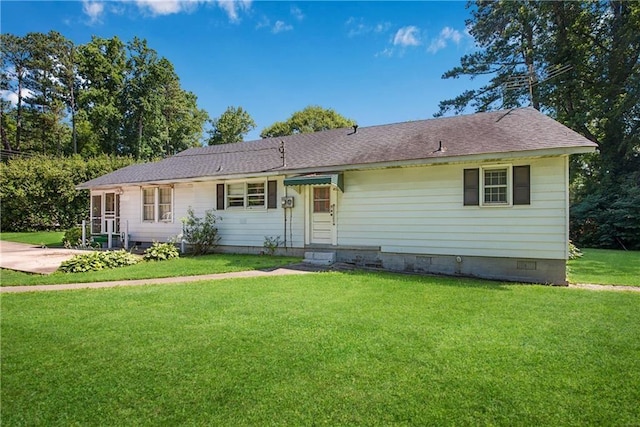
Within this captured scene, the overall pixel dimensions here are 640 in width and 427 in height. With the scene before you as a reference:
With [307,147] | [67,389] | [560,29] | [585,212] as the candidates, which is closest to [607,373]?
[67,389]

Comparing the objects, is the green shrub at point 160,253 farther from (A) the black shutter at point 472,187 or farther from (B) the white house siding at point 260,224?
(A) the black shutter at point 472,187

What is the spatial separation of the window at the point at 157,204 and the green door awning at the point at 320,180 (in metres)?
6.28

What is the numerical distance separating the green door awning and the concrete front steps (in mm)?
2019

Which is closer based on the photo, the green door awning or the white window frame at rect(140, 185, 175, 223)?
the green door awning

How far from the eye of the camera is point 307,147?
1349 cm

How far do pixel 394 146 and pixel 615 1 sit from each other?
21.0 m

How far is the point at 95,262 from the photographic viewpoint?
9430 mm

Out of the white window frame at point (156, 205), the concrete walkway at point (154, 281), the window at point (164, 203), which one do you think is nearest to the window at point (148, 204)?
the white window frame at point (156, 205)

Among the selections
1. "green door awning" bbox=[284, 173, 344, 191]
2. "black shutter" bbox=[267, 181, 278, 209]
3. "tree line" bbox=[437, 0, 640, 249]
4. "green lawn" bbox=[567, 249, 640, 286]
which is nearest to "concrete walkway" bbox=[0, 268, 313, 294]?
"green door awning" bbox=[284, 173, 344, 191]

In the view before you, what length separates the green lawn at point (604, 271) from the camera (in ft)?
27.2

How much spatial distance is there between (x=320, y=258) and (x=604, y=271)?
7958 millimetres

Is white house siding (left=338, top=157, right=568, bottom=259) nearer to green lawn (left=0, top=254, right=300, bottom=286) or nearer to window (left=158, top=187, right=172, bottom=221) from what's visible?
green lawn (left=0, top=254, right=300, bottom=286)

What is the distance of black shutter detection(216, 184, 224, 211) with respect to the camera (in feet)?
41.7

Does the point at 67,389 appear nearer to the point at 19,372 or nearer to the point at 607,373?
the point at 19,372
